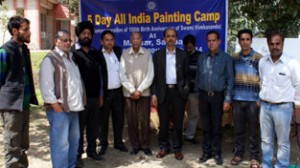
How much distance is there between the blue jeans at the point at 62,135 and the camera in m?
4.20

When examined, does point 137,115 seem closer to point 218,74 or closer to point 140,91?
point 140,91

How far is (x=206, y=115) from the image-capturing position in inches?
199

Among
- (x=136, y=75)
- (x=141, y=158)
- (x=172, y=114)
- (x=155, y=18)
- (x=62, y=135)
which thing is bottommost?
(x=141, y=158)

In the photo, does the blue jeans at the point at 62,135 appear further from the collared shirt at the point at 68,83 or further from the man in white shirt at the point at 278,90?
the man in white shirt at the point at 278,90

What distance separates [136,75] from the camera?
521 cm

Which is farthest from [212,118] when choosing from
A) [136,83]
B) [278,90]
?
[136,83]

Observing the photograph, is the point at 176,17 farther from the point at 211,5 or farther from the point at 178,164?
the point at 178,164

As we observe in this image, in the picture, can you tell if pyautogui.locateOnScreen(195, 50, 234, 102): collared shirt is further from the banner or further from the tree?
the tree

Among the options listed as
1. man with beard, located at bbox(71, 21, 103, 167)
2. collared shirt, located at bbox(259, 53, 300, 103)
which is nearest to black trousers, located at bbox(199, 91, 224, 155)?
collared shirt, located at bbox(259, 53, 300, 103)

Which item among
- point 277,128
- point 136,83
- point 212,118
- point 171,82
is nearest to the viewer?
point 277,128

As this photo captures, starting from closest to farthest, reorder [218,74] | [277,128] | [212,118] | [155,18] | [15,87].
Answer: [15,87]
[277,128]
[218,74]
[212,118]
[155,18]

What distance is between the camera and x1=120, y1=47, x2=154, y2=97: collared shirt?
5.14m

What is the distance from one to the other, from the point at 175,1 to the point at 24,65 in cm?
320

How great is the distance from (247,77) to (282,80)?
0.59 metres
